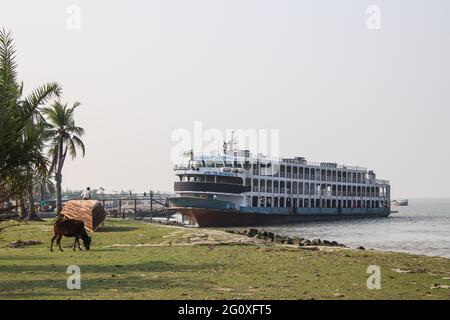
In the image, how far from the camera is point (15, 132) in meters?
18.4

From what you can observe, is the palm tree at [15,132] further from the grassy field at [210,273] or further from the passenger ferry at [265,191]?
the passenger ferry at [265,191]

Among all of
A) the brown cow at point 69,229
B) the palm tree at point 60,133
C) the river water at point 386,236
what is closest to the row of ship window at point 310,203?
the river water at point 386,236

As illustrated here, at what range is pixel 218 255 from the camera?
2172 cm

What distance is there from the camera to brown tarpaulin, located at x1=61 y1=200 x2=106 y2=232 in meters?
33.2

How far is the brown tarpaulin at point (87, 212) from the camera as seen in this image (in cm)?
3322

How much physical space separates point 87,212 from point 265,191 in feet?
145

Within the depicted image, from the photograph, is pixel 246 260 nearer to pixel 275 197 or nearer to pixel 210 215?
pixel 210 215

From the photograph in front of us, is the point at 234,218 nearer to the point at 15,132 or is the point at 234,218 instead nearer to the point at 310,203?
the point at 310,203

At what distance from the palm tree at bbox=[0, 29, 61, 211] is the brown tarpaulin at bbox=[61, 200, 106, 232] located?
13692mm

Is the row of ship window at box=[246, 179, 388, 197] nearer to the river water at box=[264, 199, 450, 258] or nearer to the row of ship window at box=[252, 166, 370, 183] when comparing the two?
the row of ship window at box=[252, 166, 370, 183]

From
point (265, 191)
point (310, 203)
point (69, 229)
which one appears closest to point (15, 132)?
point (69, 229)

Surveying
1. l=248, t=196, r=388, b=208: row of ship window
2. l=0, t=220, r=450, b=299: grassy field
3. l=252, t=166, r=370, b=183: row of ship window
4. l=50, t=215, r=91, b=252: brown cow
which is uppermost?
l=252, t=166, r=370, b=183: row of ship window

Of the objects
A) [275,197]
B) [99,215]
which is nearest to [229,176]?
[275,197]

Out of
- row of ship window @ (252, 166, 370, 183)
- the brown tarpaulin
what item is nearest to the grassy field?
the brown tarpaulin
